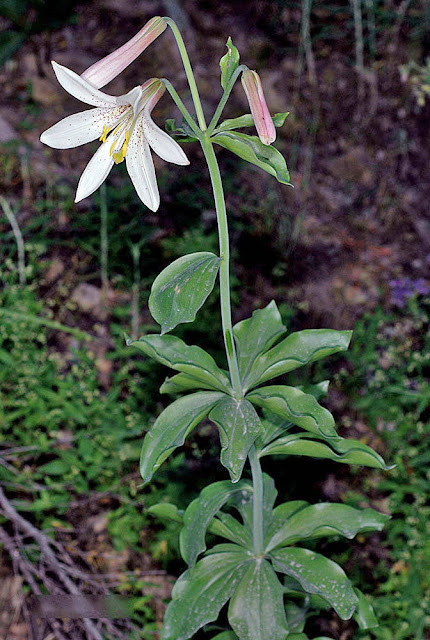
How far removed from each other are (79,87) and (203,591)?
4.81 feet

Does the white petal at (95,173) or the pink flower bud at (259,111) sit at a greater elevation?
the pink flower bud at (259,111)

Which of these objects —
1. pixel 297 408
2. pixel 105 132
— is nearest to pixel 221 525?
pixel 297 408

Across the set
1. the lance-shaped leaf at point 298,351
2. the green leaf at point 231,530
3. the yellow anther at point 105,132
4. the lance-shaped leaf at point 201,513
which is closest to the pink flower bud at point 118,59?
the yellow anther at point 105,132

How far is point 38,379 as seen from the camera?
9.46 feet

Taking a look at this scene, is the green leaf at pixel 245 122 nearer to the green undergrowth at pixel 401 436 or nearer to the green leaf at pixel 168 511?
the green leaf at pixel 168 511

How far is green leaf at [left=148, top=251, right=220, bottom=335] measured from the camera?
4.88 feet

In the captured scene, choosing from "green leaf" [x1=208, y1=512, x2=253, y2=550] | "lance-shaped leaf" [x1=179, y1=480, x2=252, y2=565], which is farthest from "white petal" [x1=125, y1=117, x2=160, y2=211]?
"green leaf" [x1=208, y1=512, x2=253, y2=550]

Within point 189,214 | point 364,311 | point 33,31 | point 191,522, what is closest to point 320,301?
point 364,311

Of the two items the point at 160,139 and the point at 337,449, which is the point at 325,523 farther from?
the point at 160,139

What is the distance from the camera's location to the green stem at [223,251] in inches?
58.5

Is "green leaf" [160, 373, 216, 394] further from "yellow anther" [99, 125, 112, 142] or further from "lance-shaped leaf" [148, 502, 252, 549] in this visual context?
"yellow anther" [99, 125, 112, 142]

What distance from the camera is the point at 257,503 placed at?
192 cm

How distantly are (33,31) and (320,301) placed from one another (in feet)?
9.30

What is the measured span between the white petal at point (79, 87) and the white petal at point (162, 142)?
0.09 m
